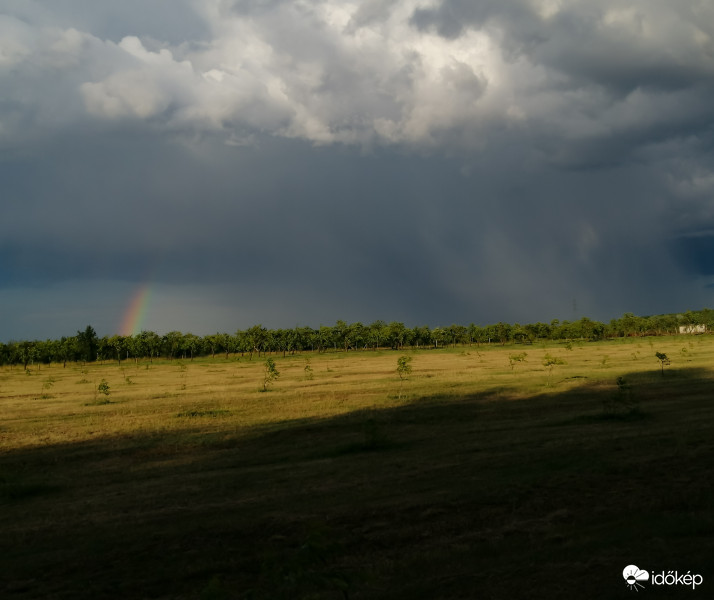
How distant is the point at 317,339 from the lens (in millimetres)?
157375

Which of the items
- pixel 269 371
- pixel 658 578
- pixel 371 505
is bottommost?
pixel 371 505

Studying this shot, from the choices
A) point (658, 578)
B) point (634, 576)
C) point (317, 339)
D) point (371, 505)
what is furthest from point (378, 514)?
point (317, 339)

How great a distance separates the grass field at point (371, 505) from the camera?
8414 millimetres

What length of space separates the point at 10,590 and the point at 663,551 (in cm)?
978

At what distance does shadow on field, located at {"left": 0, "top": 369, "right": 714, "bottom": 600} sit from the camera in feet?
27.3

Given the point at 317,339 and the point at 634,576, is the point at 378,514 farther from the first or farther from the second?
the point at 317,339

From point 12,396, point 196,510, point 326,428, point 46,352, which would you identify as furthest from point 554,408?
point 46,352

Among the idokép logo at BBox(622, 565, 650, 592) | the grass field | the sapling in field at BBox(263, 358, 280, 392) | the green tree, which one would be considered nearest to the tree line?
the green tree

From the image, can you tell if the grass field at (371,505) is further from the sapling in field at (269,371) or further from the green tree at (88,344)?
the green tree at (88,344)

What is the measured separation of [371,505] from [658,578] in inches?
234

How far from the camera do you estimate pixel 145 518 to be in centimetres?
1280

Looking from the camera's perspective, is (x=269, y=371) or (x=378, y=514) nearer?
(x=378, y=514)

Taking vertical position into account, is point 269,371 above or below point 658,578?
above

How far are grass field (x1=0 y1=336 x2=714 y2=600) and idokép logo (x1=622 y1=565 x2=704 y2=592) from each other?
0.40 feet
